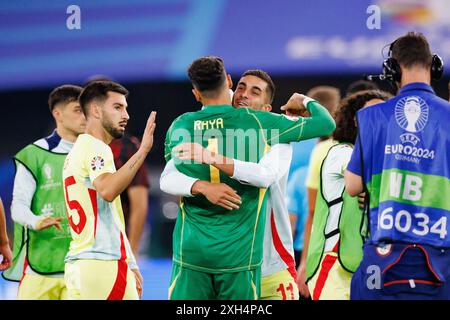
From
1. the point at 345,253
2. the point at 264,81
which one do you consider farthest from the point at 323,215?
the point at 264,81

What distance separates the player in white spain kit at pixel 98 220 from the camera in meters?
5.64

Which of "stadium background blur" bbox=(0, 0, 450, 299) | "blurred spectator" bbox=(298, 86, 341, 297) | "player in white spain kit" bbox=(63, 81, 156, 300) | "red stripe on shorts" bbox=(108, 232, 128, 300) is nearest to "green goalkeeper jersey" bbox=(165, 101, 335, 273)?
"player in white spain kit" bbox=(63, 81, 156, 300)

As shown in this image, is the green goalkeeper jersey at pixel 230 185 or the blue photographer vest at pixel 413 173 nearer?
the blue photographer vest at pixel 413 173

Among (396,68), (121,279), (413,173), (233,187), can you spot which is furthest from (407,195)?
(121,279)

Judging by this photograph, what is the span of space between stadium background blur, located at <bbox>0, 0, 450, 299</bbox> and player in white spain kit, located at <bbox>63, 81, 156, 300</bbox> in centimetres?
788

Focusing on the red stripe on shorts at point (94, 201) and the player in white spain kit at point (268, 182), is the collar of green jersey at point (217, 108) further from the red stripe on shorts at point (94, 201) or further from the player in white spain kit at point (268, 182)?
the red stripe on shorts at point (94, 201)

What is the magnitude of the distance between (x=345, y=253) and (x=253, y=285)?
3.11ft

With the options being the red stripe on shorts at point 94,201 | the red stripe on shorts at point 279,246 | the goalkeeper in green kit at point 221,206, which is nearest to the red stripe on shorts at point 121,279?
the red stripe on shorts at point 94,201

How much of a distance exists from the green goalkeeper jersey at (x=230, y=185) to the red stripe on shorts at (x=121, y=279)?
1.61ft

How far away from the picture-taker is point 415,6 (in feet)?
46.6
